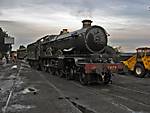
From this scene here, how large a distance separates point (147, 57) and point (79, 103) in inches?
600

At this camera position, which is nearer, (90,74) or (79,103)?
(79,103)

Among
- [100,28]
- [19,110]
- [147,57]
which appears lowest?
[19,110]

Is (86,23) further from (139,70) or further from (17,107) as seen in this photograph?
(17,107)

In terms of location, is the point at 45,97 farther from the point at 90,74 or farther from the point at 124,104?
the point at 90,74

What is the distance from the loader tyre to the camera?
1018 inches

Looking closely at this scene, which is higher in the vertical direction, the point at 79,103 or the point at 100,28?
the point at 100,28

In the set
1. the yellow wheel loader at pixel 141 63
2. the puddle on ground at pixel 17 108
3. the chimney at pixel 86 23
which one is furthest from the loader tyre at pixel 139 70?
the puddle on ground at pixel 17 108

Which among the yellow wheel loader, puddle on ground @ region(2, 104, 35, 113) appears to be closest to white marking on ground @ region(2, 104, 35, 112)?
puddle on ground @ region(2, 104, 35, 113)

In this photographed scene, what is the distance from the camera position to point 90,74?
61.2 ft

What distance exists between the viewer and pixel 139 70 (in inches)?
1051

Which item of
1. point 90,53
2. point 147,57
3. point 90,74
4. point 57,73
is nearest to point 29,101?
point 90,74

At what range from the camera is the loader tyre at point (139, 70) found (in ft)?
84.8

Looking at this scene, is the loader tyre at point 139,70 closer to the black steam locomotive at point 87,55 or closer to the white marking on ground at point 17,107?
the black steam locomotive at point 87,55

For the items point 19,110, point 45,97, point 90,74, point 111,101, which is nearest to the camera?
point 19,110
